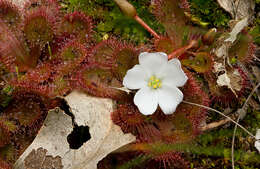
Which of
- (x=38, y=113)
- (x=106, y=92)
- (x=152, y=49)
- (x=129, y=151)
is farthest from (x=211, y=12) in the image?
(x=38, y=113)

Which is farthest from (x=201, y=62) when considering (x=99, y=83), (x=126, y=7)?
(x=99, y=83)

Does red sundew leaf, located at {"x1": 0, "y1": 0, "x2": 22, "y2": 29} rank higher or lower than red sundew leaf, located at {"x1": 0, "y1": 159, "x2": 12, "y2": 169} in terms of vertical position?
higher

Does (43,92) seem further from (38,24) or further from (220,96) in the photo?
(220,96)

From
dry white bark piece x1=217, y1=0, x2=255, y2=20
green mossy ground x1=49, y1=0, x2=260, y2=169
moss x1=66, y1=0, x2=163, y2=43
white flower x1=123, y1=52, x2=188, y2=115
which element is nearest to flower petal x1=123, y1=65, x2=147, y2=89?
white flower x1=123, y1=52, x2=188, y2=115

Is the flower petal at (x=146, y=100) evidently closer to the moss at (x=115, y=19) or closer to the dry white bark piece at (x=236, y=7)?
the moss at (x=115, y=19)

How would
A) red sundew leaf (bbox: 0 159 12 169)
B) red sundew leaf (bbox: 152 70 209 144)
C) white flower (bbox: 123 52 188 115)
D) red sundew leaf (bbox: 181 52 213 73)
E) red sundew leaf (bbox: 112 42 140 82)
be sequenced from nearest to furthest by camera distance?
1. red sundew leaf (bbox: 0 159 12 169)
2. white flower (bbox: 123 52 188 115)
3. red sundew leaf (bbox: 152 70 209 144)
4. red sundew leaf (bbox: 112 42 140 82)
5. red sundew leaf (bbox: 181 52 213 73)

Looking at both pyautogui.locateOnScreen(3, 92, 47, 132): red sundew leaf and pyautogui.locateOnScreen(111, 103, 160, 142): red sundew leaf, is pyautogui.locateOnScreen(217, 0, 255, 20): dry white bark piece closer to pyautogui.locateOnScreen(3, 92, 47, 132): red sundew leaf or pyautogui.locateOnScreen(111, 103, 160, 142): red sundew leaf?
pyautogui.locateOnScreen(111, 103, 160, 142): red sundew leaf

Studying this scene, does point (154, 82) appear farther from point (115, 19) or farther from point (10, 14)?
point (10, 14)
